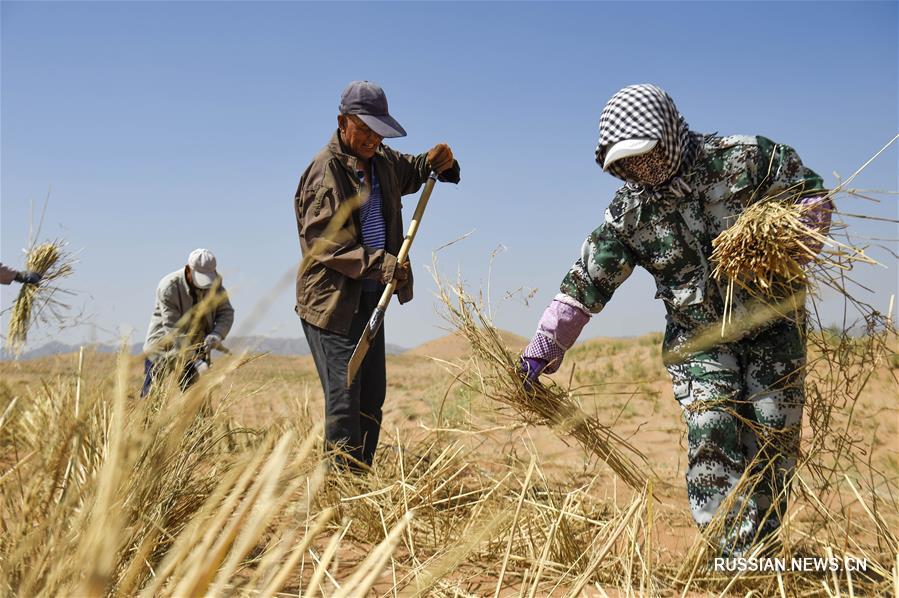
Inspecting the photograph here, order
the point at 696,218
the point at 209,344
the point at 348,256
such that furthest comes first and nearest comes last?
1. the point at 348,256
2. the point at 209,344
3. the point at 696,218

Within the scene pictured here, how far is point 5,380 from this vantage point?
1.86 meters

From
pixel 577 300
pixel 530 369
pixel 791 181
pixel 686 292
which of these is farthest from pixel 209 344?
pixel 791 181

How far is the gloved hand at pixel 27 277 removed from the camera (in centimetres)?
441

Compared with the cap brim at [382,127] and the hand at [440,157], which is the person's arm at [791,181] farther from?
the hand at [440,157]

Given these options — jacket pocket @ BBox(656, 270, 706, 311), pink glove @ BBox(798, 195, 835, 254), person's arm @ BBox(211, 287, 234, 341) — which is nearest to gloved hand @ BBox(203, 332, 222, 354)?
person's arm @ BBox(211, 287, 234, 341)

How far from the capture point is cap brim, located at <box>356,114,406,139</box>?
9.81 ft

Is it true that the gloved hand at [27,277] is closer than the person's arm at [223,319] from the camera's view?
Yes

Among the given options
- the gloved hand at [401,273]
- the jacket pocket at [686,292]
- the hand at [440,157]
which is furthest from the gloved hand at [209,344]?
the jacket pocket at [686,292]

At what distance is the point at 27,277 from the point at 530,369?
3.48 m

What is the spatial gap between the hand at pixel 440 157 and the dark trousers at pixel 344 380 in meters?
0.71

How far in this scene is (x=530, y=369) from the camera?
256 cm

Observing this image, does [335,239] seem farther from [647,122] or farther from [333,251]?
[647,122]

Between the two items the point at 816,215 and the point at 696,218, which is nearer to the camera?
the point at 816,215

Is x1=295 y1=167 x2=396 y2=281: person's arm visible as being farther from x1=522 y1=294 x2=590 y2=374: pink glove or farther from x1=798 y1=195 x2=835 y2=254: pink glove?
x1=798 y1=195 x2=835 y2=254: pink glove
